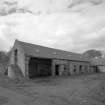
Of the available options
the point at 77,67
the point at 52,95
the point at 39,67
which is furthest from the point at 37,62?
the point at 52,95

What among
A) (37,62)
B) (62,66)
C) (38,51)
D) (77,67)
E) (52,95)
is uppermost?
(38,51)

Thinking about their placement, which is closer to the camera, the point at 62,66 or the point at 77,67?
the point at 62,66

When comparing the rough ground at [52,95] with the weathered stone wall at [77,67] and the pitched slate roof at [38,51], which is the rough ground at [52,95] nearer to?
the pitched slate roof at [38,51]

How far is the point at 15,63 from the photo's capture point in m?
23.9

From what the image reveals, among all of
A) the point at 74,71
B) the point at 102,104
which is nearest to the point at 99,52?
the point at 74,71

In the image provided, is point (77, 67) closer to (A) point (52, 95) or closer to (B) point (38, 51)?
(B) point (38, 51)

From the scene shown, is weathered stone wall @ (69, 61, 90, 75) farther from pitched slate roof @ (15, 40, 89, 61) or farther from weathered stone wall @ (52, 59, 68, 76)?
pitched slate roof @ (15, 40, 89, 61)

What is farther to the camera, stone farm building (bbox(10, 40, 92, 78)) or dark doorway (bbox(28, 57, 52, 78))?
dark doorway (bbox(28, 57, 52, 78))

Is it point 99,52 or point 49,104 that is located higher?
point 99,52

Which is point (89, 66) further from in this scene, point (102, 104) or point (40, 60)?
point (102, 104)

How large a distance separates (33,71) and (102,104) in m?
16.6

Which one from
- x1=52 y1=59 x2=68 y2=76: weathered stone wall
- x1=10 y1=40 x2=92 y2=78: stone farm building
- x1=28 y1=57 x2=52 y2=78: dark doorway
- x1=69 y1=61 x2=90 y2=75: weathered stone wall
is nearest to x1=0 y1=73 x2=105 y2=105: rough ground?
x1=10 y1=40 x2=92 y2=78: stone farm building

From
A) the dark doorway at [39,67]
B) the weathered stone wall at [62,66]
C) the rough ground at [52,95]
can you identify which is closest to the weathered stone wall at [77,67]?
the weathered stone wall at [62,66]

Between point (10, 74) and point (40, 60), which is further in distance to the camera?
point (40, 60)
